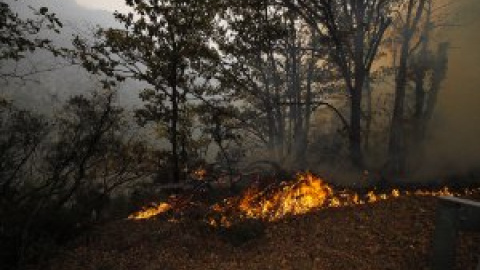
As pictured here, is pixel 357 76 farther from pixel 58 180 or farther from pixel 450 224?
pixel 450 224

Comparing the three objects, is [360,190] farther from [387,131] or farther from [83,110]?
[387,131]

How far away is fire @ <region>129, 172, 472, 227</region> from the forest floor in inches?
18.5

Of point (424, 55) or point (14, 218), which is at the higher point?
point (424, 55)

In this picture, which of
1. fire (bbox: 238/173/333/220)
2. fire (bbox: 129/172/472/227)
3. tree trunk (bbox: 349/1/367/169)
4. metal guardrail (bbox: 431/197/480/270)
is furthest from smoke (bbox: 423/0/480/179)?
metal guardrail (bbox: 431/197/480/270)

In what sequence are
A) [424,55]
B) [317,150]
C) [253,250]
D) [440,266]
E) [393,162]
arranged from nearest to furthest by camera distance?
1. [440,266]
2. [253,250]
3. [393,162]
4. [424,55]
5. [317,150]

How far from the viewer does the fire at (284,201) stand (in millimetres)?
9084

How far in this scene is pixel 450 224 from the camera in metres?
4.16

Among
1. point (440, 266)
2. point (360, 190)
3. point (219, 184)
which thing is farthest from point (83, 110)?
point (440, 266)

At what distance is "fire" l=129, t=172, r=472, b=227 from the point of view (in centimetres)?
908

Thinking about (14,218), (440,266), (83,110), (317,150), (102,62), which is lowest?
(317,150)

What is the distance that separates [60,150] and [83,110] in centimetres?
175

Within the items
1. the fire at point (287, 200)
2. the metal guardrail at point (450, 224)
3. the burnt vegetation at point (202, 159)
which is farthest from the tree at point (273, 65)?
the metal guardrail at point (450, 224)

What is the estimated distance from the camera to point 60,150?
15555 millimetres

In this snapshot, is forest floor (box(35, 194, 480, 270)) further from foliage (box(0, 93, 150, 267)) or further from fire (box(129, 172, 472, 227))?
foliage (box(0, 93, 150, 267))
